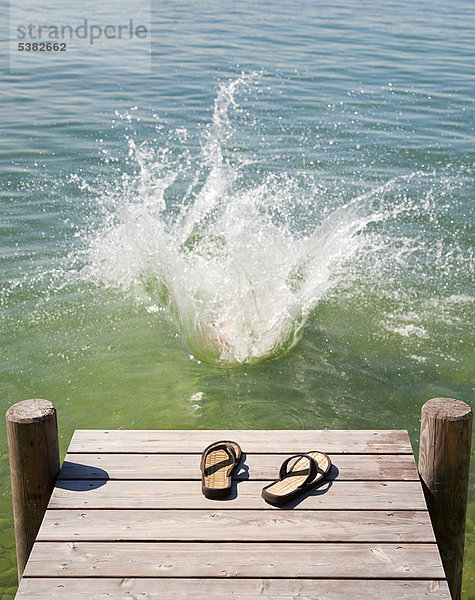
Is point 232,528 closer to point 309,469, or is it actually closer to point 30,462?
point 309,469

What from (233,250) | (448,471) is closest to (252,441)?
(448,471)

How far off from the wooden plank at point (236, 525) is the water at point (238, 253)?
132cm

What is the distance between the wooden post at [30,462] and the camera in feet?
11.7

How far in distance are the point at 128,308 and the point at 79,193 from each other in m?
3.22

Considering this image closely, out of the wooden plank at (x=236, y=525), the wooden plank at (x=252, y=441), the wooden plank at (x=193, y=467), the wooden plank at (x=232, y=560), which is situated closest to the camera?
the wooden plank at (x=232, y=560)

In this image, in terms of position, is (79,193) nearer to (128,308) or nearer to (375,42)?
(128,308)

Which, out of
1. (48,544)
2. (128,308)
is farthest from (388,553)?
(128,308)

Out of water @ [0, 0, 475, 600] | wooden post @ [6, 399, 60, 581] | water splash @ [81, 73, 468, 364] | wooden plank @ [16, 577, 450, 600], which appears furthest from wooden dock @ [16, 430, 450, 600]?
water splash @ [81, 73, 468, 364]

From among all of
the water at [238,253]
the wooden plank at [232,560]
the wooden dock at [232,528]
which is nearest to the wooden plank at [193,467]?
the wooden dock at [232,528]

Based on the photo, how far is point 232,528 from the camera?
3436mm

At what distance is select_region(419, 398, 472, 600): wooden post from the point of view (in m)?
3.64

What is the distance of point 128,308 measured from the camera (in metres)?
7.41

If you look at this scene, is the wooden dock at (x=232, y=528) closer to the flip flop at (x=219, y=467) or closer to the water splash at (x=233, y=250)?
the flip flop at (x=219, y=467)

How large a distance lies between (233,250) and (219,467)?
4066 millimetres
